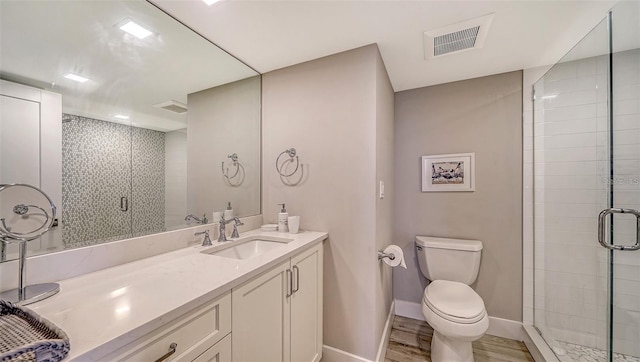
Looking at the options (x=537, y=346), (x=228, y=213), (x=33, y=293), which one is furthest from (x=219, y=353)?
(x=537, y=346)

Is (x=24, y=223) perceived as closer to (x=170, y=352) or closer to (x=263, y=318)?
(x=170, y=352)

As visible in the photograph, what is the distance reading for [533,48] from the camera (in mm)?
1704

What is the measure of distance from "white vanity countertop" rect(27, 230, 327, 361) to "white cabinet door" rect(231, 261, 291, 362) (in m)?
0.07

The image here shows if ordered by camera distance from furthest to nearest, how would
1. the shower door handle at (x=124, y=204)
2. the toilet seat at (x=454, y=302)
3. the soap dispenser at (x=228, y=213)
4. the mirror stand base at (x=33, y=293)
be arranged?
the soap dispenser at (x=228, y=213) < the toilet seat at (x=454, y=302) < the shower door handle at (x=124, y=204) < the mirror stand base at (x=33, y=293)

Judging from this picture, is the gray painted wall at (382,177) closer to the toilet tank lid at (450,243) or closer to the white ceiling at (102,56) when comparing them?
the toilet tank lid at (450,243)

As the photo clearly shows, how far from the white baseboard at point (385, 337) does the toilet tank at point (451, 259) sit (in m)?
0.51

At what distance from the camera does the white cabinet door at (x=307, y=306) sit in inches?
53.1

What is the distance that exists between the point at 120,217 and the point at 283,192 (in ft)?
3.39

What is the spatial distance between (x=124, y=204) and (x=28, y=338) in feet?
2.55

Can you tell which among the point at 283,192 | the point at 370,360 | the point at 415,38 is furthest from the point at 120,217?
the point at 415,38

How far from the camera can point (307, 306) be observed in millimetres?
1472

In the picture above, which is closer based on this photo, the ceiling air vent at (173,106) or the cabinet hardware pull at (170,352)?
the cabinet hardware pull at (170,352)

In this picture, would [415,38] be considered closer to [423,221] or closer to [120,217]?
[423,221]

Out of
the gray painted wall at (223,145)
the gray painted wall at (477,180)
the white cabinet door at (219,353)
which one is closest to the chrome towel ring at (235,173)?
the gray painted wall at (223,145)
